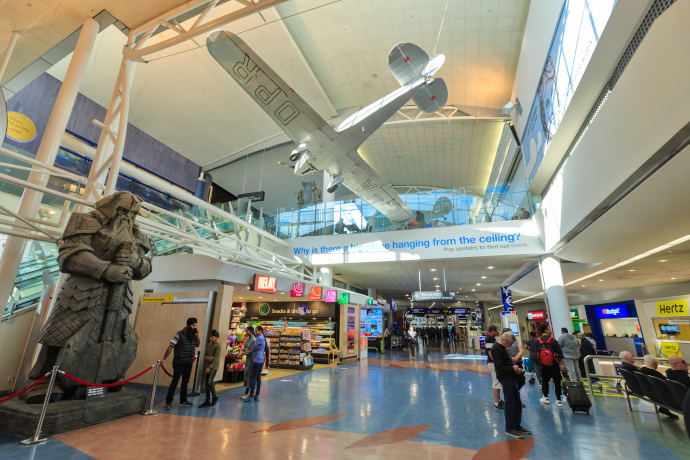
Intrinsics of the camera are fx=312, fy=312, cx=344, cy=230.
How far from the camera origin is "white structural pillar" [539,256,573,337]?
940 centimetres

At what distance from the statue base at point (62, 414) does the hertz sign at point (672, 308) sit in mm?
18874

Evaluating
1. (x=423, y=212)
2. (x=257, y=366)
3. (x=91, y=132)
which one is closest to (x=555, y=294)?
(x=423, y=212)

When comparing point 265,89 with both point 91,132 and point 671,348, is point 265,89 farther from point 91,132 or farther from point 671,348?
point 671,348

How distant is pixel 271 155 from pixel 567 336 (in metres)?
19.3

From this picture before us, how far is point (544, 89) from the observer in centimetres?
927

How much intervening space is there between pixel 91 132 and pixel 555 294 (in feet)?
64.6

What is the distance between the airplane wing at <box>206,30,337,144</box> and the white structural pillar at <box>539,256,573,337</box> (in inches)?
317

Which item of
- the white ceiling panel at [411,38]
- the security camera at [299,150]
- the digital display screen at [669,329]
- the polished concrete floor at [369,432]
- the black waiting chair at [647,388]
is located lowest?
the polished concrete floor at [369,432]

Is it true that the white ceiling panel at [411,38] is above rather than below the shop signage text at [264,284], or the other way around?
above

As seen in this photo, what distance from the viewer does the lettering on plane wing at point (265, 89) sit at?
771cm

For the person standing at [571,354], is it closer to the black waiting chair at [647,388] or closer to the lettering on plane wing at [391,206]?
the black waiting chair at [647,388]

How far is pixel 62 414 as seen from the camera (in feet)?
11.5

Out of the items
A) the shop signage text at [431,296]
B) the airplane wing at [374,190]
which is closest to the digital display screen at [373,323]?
the shop signage text at [431,296]

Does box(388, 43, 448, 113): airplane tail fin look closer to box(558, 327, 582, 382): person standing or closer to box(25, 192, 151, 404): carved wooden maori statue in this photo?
box(558, 327, 582, 382): person standing
